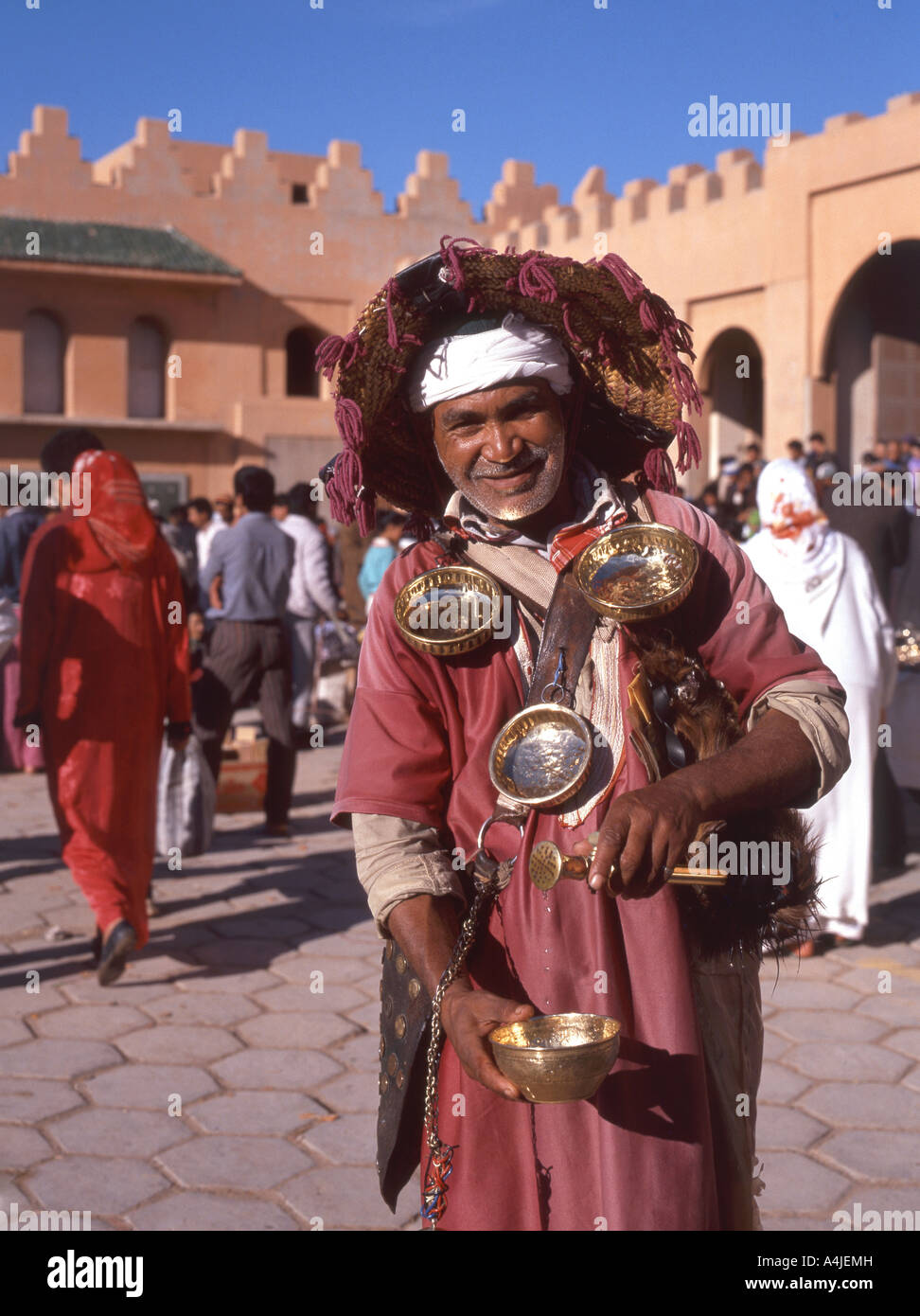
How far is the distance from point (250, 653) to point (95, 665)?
1.93m

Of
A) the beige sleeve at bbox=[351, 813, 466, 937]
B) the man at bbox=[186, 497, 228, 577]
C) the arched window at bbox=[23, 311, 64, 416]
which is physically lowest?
the beige sleeve at bbox=[351, 813, 466, 937]

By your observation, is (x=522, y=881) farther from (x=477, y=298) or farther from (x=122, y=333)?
(x=122, y=333)

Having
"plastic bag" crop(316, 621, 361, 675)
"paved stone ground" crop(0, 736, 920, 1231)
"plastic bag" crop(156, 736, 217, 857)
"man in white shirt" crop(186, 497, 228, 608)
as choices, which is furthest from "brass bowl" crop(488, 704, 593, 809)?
"man in white shirt" crop(186, 497, 228, 608)

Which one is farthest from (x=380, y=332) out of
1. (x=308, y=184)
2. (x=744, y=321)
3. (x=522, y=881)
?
(x=308, y=184)

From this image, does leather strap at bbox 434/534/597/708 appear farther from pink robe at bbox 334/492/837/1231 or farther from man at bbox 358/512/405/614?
man at bbox 358/512/405/614

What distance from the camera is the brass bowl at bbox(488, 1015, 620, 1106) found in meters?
1.69

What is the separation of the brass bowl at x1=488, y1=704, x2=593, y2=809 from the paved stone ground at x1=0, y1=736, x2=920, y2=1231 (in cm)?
192

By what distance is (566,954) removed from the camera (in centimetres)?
199

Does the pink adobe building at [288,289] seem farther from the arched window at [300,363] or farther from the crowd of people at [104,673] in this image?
the crowd of people at [104,673]

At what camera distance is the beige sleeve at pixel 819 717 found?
1896mm

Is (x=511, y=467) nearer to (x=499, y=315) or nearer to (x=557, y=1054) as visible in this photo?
(x=499, y=315)

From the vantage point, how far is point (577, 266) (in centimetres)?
220

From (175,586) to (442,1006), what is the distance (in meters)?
4.28

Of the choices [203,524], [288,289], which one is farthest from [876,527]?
[288,289]
